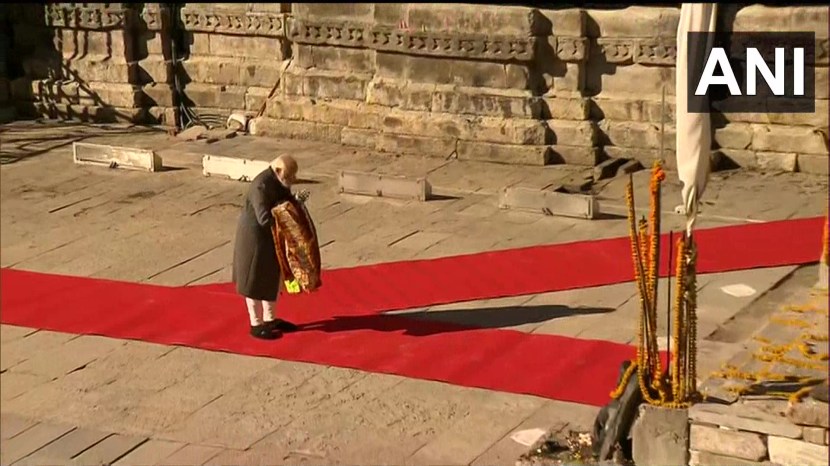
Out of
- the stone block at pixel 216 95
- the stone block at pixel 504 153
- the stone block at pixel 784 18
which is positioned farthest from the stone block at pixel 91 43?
the stone block at pixel 784 18

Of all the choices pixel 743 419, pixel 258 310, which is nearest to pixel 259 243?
pixel 258 310

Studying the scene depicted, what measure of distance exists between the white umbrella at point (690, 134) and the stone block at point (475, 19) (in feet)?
22.8

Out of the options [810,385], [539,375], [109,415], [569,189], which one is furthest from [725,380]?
[569,189]

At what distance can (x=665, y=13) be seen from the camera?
596 inches

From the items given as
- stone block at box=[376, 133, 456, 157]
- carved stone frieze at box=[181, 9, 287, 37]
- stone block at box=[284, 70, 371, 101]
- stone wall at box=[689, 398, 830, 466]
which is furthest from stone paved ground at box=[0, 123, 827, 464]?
carved stone frieze at box=[181, 9, 287, 37]

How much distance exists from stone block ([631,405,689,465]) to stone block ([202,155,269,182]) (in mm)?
7969

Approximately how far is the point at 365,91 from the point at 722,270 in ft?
19.5

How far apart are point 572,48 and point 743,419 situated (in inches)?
325

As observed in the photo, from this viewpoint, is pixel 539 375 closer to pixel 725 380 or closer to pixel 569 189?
pixel 725 380

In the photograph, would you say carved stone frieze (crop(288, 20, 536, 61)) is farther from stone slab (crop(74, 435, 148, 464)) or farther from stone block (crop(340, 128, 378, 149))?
stone slab (crop(74, 435, 148, 464))

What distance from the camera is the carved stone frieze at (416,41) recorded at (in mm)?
15680

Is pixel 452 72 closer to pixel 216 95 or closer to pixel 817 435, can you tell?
pixel 216 95

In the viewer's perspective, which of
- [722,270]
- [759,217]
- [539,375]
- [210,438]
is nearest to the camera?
[210,438]

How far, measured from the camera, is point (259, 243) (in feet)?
35.6
